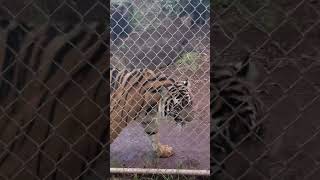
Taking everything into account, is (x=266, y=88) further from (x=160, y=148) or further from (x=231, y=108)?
(x=160, y=148)

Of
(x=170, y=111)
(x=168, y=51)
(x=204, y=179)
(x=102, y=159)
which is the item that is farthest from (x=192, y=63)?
(x=102, y=159)

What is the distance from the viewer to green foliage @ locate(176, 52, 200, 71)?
21.4 feet

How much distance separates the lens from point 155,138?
19.5 ft

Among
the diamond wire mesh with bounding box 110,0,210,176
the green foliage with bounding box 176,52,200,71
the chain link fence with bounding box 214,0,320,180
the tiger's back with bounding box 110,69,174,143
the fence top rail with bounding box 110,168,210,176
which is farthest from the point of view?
the green foliage with bounding box 176,52,200,71

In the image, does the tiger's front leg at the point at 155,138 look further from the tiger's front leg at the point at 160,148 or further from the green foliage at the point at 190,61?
the green foliage at the point at 190,61

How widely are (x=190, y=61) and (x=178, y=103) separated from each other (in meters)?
0.75

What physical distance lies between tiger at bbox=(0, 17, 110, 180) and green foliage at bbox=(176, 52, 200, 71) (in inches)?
176

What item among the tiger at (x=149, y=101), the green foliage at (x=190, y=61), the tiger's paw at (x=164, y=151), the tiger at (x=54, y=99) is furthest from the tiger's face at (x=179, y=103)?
the tiger at (x=54, y=99)

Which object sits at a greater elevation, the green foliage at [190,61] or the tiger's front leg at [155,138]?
the green foliage at [190,61]

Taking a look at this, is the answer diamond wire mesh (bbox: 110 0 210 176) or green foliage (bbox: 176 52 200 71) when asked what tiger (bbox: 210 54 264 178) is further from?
green foliage (bbox: 176 52 200 71)

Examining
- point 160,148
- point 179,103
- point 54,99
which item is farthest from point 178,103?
point 54,99

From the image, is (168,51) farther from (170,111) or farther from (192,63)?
(170,111)

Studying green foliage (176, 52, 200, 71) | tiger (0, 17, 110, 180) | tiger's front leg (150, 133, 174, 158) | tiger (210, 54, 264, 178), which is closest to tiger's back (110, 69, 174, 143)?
tiger's front leg (150, 133, 174, 158)

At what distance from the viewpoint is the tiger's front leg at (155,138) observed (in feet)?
19.2
